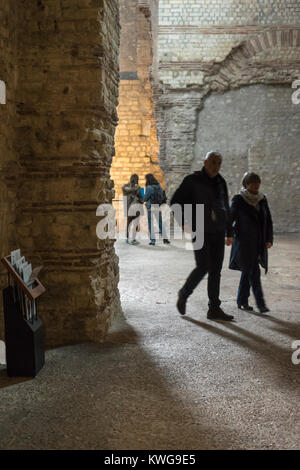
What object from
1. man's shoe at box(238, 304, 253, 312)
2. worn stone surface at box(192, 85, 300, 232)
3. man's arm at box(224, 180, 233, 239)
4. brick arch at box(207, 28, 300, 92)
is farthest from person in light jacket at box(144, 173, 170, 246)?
man's arm at box(224, 180, 233, 239)

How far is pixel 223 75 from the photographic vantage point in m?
12.5

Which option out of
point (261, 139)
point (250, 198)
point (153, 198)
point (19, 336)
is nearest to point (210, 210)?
point (250, 198)

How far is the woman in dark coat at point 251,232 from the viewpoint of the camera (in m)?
4.38

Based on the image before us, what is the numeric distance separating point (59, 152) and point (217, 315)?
2.24 meters

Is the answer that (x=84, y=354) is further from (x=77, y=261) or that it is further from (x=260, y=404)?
(x=260, y=404)

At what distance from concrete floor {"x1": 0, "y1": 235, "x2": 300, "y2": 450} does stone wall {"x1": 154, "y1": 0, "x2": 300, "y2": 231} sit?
9035mm

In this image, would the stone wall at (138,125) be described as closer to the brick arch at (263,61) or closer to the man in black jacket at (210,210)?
the brick arch at (263,61)

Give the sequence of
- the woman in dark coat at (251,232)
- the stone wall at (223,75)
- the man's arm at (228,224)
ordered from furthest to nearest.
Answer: the stone wall at (223,75)
the woman in dark coat at (251,232)
the man's arm at (228,224)

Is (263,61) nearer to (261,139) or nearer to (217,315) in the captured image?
(261,139)

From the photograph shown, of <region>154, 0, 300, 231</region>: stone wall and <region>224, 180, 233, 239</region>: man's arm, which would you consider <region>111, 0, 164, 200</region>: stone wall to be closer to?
<region>154, 0, 300, 231</region>: stone wall

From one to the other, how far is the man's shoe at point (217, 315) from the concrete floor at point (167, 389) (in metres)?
0.08

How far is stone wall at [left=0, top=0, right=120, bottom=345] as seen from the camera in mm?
3475

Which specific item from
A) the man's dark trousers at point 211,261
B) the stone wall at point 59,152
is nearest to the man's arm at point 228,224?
the man's dark trousers at point 211,261

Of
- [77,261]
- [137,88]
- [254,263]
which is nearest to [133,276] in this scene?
[254,263]
